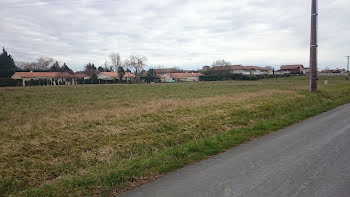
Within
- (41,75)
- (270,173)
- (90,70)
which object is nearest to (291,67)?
(90,70)

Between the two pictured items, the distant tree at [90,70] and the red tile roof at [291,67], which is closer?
the distant tree at [90,70]

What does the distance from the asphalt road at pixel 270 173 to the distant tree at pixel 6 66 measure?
103 m

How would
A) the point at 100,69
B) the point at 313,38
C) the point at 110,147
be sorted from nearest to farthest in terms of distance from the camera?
1. the point at 110,147
2. the point at 313,38
3. the point at 100,69

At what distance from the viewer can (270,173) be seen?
454 cm

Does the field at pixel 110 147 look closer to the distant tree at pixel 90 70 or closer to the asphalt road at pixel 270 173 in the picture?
the asphalt road at pixel 270 173

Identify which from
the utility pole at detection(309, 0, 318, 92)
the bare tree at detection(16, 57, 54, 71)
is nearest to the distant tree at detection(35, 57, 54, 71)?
the bare tree at detection(16, 57, 54, 71)

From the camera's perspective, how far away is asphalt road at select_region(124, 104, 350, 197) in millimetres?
3869

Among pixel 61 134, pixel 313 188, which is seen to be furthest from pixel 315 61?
pixel 61 134

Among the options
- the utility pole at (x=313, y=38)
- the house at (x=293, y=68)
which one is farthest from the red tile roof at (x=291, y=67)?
the utility pole at (x=313, y=38)

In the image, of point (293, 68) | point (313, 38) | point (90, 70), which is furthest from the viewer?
point (293, 68)

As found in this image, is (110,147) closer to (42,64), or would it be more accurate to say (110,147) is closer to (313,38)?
(313,38)

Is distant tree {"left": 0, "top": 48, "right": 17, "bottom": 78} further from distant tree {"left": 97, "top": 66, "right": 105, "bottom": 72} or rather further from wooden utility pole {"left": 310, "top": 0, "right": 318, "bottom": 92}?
wooden utility pole {"left": 310, "top": 0, "right": 318, "bottom": 92}

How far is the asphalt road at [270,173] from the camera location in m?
3.87

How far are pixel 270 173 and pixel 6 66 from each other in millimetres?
110975
